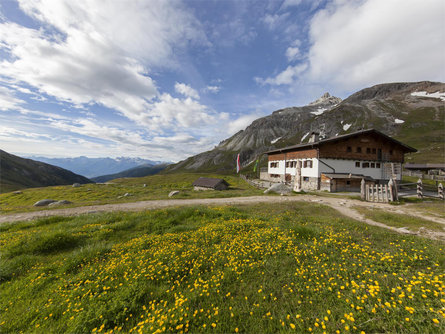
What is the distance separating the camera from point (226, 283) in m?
4.56

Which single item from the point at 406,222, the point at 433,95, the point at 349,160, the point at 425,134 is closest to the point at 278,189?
the point at 406,222

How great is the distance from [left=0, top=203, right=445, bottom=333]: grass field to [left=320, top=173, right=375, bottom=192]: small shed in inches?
879

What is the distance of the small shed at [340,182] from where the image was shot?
27031 millimetres

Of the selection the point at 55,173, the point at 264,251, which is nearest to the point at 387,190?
the point at 264,251

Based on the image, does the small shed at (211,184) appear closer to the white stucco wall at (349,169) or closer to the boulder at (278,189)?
the boulder at (278,189)

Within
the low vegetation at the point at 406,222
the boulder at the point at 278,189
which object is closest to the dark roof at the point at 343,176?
the boulder at the point at 278,189

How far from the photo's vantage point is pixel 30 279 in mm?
4871

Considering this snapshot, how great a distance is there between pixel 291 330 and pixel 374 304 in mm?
1974

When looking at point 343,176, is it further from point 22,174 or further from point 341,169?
point 22,174

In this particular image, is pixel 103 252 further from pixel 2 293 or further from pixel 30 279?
pixel 2 293

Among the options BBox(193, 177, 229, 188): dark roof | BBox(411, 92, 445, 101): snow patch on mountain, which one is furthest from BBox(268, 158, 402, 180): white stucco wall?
BBox(411, 92, 445, 101): snow patch on mountain

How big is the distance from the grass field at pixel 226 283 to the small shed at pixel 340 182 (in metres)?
22.3

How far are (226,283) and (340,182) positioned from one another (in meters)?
30.2

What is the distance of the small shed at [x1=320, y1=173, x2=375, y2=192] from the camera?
88.7ft
